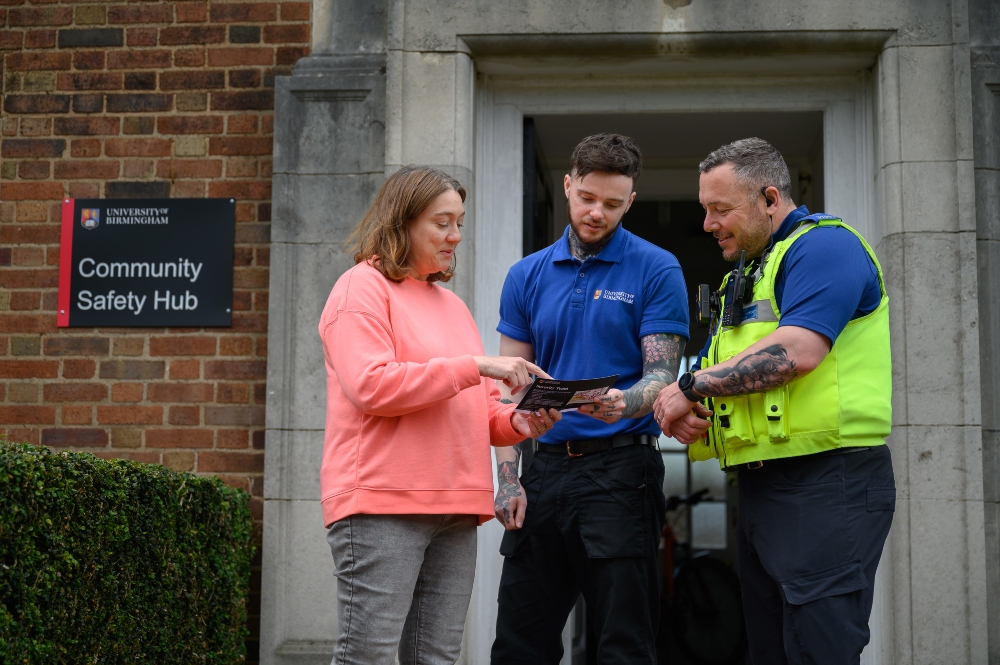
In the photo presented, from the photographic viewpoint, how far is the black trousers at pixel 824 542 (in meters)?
2.70

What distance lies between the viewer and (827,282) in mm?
2787

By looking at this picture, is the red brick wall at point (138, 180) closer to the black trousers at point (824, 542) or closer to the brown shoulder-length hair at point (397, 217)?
the brown shoulder-length hair at point (397, 217)

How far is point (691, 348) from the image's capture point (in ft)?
43.6

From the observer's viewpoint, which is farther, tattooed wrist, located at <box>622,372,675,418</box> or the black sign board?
the black sign board

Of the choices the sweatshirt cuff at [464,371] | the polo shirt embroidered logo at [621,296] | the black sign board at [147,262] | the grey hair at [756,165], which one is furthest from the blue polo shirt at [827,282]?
the black sign board at [147,262]

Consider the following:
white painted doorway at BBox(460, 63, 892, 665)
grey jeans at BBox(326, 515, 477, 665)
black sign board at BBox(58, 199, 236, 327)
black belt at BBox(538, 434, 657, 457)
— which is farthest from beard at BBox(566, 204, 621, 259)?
black sign board at BBox(58, 199, 236, 327)

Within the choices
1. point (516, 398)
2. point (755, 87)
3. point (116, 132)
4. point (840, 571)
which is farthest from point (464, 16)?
point (840, 571)

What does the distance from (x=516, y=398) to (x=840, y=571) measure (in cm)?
110

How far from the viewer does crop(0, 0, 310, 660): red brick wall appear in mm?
4859

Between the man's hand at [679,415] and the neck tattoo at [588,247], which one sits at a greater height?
the neck tattoo at [588,247]

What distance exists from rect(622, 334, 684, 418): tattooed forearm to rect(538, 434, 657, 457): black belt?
12 cm

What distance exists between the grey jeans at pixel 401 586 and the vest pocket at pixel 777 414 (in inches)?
33.0

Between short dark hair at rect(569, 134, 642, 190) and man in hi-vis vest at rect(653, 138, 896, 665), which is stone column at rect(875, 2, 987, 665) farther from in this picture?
short dark hair at rect(569, 134, 642, 190)

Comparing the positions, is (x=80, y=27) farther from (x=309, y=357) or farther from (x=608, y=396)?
(x=608, y=396)
